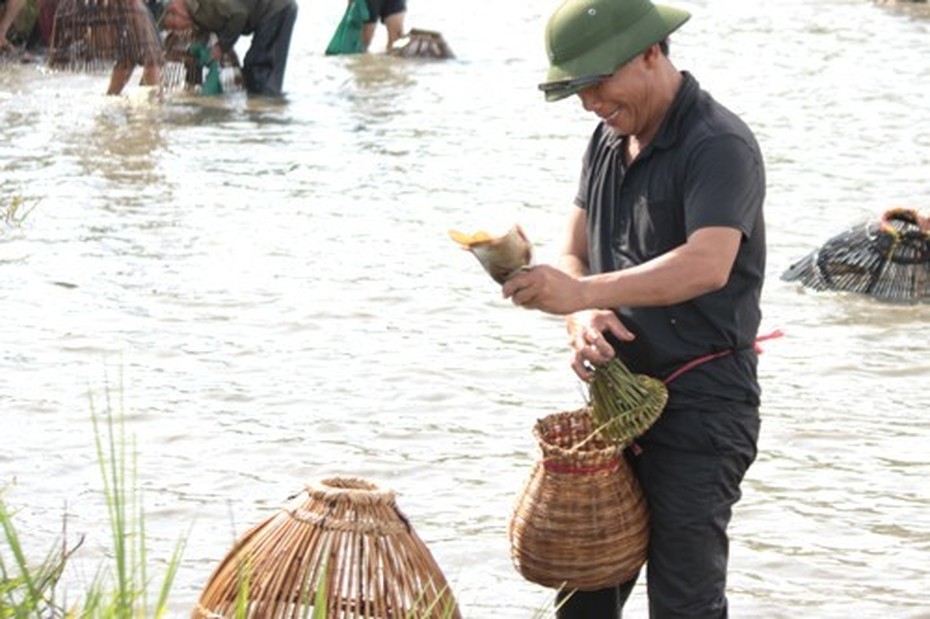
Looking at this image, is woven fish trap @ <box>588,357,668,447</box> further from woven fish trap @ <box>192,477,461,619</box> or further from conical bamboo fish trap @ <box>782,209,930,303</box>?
conical bamboo fish trap @ <box>782,209,930,303</box>

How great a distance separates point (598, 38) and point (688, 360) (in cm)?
70

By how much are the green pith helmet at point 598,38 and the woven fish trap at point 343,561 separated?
93 cm

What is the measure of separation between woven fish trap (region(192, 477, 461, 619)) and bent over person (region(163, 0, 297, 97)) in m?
11.2

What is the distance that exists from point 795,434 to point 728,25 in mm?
13555

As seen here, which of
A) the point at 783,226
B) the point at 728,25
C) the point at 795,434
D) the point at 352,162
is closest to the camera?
the point at 795,434

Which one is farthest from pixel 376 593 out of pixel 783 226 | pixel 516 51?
pixel 516 51

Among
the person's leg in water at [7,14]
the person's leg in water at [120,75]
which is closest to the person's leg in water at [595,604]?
the person's leg in water at [120,75]

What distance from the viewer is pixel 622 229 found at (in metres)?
4.56

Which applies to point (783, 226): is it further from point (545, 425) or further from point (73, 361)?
point (545, 425)

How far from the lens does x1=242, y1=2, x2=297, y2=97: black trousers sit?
15.9 m

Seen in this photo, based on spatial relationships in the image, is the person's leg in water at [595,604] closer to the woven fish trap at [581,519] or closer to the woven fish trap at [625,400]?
the woven fish trap at [581,519]

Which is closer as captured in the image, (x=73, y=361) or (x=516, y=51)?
(x=73, y=361)

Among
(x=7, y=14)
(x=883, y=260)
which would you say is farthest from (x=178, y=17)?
(x=883, y=260)

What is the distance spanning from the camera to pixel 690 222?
14.1 ft
